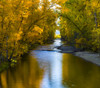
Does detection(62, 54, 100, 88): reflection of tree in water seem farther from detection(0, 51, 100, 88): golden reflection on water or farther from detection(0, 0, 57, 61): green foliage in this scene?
detection(0, 0, 57, 61): green foliage

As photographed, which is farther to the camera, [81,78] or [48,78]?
[48,78]

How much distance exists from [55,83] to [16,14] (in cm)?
953

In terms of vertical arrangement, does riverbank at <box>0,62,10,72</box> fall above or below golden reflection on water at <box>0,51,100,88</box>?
above

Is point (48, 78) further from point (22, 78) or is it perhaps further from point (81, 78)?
point (81, 78)

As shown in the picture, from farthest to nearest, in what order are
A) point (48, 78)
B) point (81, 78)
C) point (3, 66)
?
point (3, 66)
point (48, 78)
point (81, 78)

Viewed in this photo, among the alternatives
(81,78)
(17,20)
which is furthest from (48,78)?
(17,20)

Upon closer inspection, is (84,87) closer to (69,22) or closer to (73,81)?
(73,81)

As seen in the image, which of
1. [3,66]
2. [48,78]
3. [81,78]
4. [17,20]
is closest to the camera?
[81,78]

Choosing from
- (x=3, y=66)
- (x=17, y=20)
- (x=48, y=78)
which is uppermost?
(x=17, y=20)

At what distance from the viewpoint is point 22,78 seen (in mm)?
15953

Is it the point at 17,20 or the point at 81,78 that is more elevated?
the point at 17,20

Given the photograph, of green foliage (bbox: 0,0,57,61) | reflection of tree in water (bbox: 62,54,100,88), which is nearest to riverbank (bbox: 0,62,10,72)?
green foliage (bbox: 0,0,57,61)

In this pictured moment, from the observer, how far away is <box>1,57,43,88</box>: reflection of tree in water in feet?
45.6

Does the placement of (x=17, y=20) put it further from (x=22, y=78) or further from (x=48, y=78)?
(x=48, y=78)
